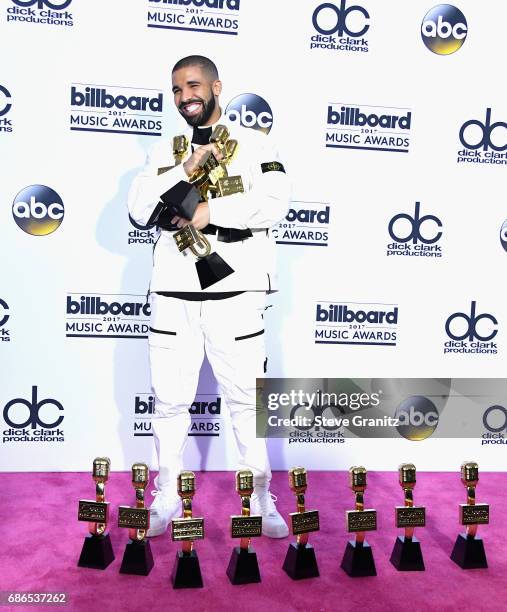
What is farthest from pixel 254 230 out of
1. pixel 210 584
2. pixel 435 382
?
pixel 435 382

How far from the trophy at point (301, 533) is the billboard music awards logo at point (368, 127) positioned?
2052 millimetres

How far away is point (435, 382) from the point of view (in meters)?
4.14

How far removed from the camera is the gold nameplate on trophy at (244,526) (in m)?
2.64

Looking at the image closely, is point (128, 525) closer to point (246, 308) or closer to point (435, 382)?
point (246, 308)

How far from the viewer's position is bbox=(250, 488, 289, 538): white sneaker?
10.1 ft

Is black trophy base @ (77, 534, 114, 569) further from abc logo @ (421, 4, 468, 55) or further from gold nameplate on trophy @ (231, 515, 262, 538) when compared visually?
abc logo @ (421, 4, 468, 55)

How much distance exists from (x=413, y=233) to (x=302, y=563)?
210 cm

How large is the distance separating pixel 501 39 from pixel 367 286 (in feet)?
5.40

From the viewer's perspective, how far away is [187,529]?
8.56 ft

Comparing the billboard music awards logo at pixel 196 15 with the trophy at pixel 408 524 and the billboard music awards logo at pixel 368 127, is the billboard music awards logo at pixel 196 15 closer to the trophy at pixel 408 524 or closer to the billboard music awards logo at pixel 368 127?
the billboard music awards logo at pixel 368 127

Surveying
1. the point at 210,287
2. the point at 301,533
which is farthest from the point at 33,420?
the point at 301,533

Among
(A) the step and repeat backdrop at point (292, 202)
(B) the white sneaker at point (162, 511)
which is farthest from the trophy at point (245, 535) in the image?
(A) the step and repeat backdrop at point (292, 202)

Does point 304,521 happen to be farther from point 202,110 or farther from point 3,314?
point 3,314

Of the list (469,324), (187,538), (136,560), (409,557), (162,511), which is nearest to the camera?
(187,538)
